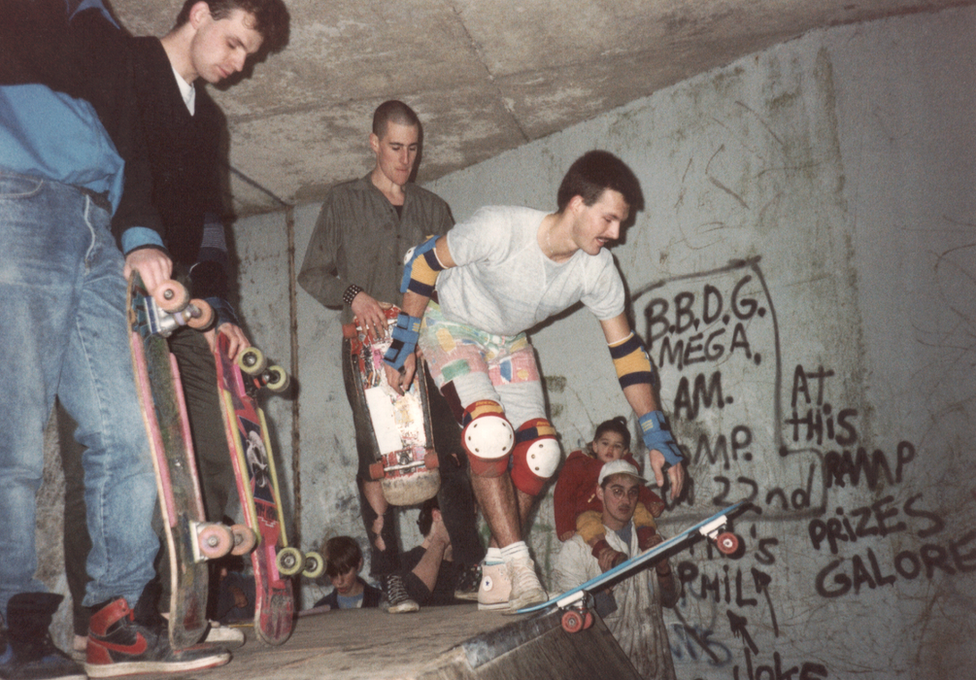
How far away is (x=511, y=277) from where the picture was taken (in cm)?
277

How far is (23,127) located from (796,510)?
11.9ft

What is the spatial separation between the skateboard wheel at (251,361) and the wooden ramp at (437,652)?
3.01 ft

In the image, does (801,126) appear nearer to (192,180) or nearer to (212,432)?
(192,180)

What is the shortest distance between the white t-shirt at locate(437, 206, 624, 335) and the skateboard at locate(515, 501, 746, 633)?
105cm

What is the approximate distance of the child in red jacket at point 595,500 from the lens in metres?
3.61

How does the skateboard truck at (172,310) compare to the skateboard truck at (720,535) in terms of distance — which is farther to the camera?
the skateboard truck at (720,535)

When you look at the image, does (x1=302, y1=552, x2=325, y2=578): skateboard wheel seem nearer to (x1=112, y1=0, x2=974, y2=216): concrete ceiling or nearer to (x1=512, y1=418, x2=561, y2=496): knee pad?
(x1=512, y1=418, x2=561, y2=496): knee pad

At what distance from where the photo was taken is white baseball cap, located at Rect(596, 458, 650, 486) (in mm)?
3785

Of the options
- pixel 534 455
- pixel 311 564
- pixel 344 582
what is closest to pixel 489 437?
pixel 534 455

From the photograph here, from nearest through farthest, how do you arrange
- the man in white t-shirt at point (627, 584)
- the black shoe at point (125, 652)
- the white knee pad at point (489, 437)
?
the black shoe at point (125, 652)
the white knee pad at point (489, 437)
the man in white t-shirt at point (627, 584)

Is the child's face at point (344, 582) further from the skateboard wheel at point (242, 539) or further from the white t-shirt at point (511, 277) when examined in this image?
the skateboard wheel at point (242, 539)

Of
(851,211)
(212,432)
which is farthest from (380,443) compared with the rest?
(851,211)

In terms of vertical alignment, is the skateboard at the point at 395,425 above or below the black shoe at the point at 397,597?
above

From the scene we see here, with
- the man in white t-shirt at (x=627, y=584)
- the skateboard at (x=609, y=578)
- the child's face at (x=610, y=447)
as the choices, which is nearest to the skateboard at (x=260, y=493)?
the skateboard at (x=609, y=578)
